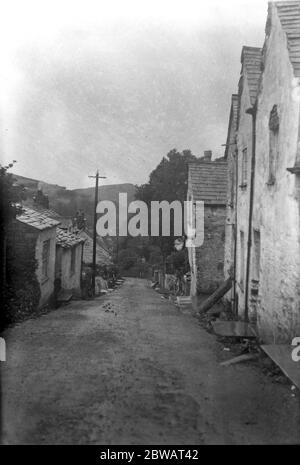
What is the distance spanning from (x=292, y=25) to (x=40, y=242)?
33.6 feet

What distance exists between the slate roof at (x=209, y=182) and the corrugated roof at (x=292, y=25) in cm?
1112

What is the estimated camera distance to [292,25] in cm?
847

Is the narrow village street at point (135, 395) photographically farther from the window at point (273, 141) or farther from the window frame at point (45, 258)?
the window frame at point (45, 258)

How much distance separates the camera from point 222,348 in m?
8.98

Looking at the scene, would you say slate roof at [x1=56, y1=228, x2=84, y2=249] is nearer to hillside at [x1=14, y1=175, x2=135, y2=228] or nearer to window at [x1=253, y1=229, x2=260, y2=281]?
window at [x1=253, y1=229, x2=260, y2=281]

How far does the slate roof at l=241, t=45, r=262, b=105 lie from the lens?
12.0 metres

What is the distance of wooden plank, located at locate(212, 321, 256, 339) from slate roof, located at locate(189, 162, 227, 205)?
978 centimetres

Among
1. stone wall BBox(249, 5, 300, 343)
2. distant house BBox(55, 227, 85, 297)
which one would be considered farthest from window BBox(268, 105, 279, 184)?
distant house BBox(55, 227, 85, 297)

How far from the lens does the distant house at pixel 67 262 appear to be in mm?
18763

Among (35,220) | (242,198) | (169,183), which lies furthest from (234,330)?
(169,183)

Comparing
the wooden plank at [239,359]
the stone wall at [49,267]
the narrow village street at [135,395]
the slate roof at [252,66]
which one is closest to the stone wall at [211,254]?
the stone wall at [49,267]
